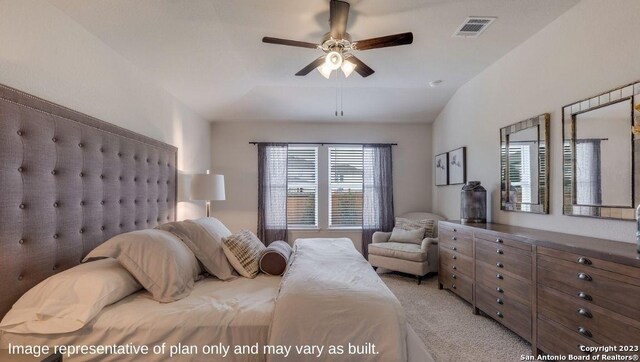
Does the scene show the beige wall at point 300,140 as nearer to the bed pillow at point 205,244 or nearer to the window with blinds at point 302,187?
the window with blinds at point 302,187

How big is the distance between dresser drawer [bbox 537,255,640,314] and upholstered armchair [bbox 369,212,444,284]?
5.73 ft

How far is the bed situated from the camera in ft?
4.48

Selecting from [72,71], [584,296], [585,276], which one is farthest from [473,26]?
[72,71]

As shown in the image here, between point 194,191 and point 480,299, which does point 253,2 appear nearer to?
point 194,191

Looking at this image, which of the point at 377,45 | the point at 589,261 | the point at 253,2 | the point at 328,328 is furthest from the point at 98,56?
the point at 589,261

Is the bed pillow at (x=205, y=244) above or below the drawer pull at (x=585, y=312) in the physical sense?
above

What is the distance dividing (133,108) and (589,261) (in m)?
3.49

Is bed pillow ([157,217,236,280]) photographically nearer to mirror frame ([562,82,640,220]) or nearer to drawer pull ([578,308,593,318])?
drawer pull ([578,308,593,318])

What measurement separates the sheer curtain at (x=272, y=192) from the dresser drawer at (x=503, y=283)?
2.93 meters

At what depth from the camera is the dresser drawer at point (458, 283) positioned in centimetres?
293

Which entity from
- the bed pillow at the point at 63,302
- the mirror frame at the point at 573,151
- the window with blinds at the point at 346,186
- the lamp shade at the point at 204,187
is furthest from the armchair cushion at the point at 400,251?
the bed pillow at the point at 63,302

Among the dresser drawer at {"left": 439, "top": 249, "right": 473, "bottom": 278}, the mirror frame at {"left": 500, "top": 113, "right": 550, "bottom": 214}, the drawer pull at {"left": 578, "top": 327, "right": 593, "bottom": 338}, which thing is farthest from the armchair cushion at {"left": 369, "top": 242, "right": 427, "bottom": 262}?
the drawer pull at {"left": 578, "top": 327, "right": 593, "bottom": 338}

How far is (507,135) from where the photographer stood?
306 centimetres

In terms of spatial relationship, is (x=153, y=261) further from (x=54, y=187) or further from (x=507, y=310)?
(x=507, y=310)
